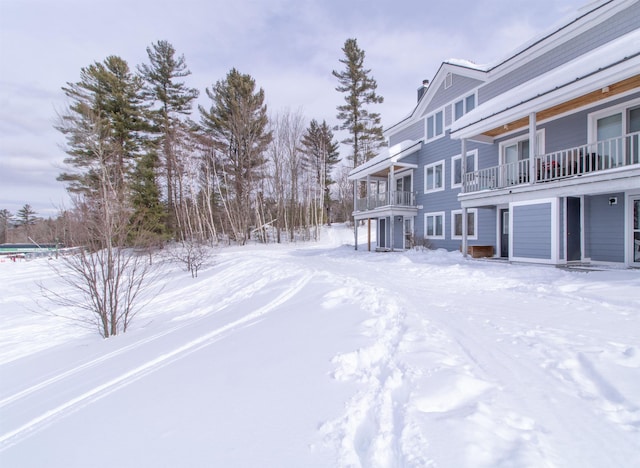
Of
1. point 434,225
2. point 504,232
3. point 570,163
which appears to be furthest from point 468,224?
point 570,163

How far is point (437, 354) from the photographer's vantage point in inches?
110

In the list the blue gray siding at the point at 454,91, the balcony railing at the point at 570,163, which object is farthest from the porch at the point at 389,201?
the blue gray siding at the point at 454,91

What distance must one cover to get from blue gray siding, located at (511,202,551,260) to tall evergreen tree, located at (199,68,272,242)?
1878 cm

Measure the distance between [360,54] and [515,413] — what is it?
105ft

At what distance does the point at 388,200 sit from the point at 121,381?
14.5 metres

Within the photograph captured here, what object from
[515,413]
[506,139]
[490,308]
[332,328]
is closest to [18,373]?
[332,328]

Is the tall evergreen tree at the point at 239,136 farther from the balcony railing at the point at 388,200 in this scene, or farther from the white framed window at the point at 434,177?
the white framed window at the point at 434,177

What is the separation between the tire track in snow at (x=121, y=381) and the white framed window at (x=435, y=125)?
13966mm

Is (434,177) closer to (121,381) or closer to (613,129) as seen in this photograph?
(613,129)

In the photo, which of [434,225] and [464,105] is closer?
[464,105]

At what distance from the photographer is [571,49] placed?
32.1 ft

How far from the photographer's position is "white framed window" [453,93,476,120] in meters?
13.4

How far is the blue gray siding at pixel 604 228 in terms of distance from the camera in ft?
25.9

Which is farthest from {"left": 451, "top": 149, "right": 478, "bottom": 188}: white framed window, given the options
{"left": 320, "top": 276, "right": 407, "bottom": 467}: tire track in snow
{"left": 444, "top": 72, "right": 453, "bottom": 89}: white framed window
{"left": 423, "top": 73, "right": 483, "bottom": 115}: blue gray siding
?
{"left": 320, "top": 276, "right": 407, "bottom": 467}: tire track in snow
